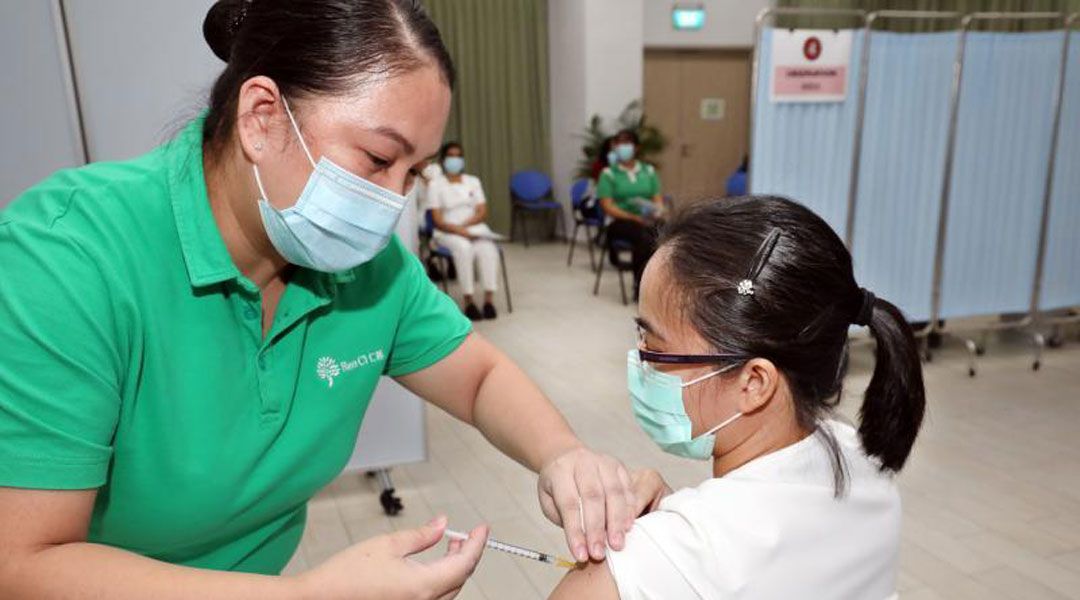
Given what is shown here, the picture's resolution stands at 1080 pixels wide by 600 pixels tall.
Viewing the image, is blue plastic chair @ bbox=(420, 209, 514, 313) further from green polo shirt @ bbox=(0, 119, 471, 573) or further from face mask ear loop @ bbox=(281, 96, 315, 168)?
face mask ear loop @ bbox=(281, 96, 315, 168)

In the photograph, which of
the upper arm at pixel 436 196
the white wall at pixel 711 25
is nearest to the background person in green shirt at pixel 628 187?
the upper arm at pixel 436 196

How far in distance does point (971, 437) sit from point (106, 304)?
3235 mm

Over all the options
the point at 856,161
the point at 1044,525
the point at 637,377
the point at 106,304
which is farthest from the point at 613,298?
the point at 106,304

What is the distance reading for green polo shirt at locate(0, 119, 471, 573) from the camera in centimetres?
74

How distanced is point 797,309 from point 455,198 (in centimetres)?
472

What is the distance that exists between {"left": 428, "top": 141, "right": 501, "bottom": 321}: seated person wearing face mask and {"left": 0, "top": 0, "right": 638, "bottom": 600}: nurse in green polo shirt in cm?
417

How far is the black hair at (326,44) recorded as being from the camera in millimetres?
881

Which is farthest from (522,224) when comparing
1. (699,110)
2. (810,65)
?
(810,65)

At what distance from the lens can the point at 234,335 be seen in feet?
3.19

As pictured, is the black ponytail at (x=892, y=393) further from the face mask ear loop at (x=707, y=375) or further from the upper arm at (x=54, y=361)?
the upper arm at (x=54, y=361)

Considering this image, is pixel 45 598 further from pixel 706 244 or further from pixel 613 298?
pixel 613 298

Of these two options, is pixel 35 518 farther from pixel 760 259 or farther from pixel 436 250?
pixel 436 250

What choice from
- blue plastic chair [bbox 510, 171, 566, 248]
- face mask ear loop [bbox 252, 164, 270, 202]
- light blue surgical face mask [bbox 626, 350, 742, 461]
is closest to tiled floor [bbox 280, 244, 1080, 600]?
light blue surgical face mask [bbox 626, 350, 742, 461]

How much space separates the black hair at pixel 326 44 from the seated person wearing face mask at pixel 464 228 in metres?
4.32
